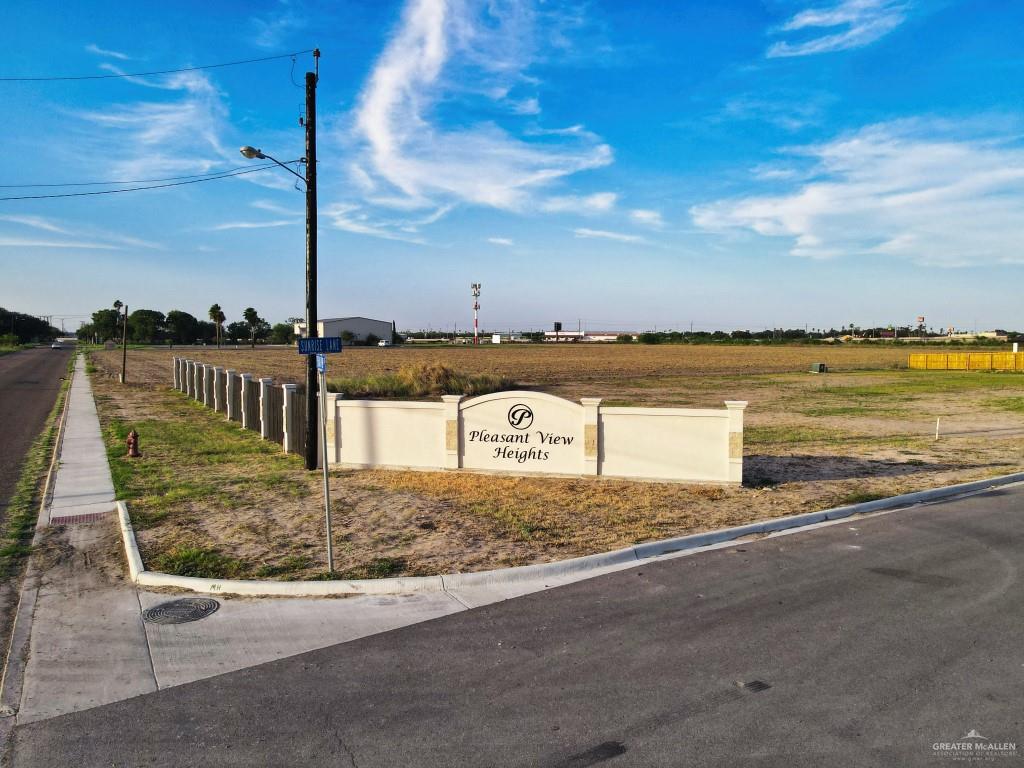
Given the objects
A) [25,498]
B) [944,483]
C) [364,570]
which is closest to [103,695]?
[364,570]

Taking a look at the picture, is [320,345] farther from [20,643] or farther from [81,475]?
[81,475]

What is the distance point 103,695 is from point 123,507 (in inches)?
238

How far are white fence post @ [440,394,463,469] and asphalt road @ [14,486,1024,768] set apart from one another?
593 centimetres

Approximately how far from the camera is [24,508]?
35.5 ft

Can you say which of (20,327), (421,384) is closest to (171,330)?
(20,327)

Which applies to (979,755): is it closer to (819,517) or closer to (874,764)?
(874,764)

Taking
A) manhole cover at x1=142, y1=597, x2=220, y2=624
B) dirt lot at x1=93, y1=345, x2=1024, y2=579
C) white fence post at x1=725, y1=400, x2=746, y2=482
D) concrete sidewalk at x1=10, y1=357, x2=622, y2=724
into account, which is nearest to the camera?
concrete sidewalk at x1=10, y1=357, x2=622, y2=724

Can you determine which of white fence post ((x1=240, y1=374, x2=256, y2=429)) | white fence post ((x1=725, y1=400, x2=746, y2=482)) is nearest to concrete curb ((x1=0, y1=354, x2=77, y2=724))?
white fence post ((x1=240, y1=374, x2=256, y2=429))

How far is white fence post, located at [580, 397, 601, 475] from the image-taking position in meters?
12.2

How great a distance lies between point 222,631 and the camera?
6.25 meters

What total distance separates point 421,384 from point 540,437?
64.6 ft

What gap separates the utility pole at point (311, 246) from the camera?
527 inches

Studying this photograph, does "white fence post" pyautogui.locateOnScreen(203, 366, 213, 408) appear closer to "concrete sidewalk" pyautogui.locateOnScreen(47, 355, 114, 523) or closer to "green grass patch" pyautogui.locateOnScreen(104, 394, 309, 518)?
"concrete sidewalk" pyautogui.locateOnScreen(47, 355, 114, 523)

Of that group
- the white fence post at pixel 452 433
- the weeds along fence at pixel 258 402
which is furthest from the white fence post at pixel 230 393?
the white fence post at pixel 452 433
